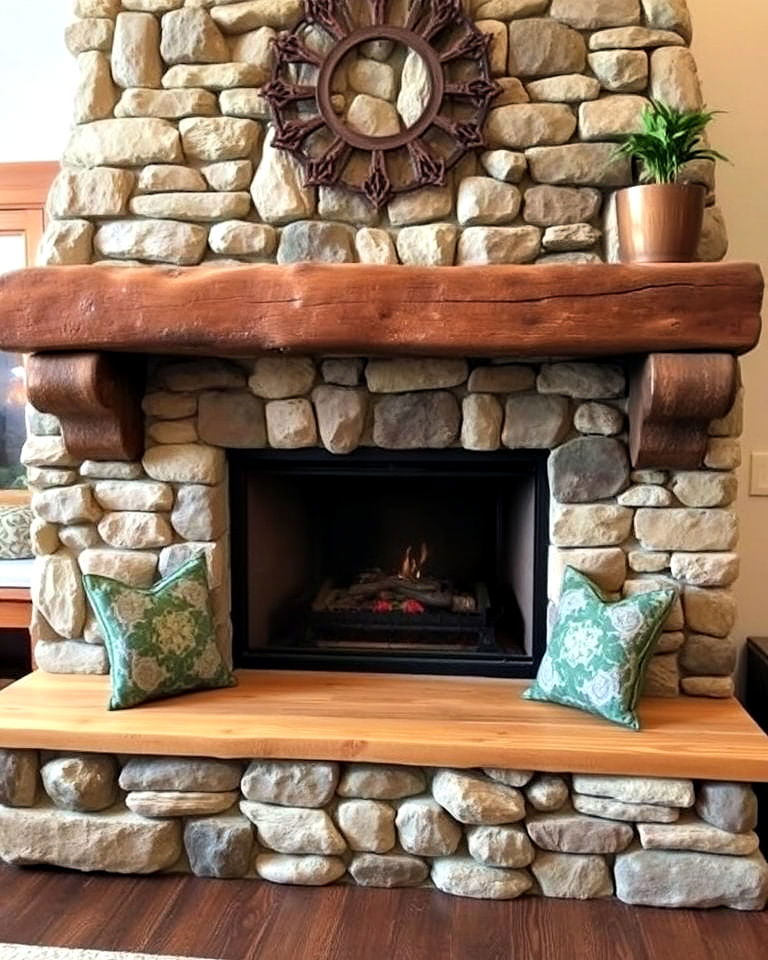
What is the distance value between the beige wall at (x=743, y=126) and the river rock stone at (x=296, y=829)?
156 centimetres

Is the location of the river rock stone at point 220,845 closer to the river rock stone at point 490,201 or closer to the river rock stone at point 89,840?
the river rock stone at point 89,840

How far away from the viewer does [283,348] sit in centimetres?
193

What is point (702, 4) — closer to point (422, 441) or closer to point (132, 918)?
point (422, 441)

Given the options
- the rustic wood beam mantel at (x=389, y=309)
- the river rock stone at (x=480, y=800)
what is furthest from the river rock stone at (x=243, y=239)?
the river rock stone at (x=480, y=800)

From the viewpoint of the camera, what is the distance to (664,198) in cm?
189

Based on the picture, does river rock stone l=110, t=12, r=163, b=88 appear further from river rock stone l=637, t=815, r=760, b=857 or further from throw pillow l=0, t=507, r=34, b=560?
river rock stone l=637, t=815, r=760, b=857

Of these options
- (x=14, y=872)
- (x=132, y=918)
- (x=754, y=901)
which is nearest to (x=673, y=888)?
(x=754, y=901)

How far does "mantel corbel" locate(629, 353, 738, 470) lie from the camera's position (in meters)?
1.87

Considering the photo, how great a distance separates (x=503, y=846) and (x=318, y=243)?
4.93 ft

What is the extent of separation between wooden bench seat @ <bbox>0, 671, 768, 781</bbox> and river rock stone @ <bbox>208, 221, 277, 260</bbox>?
1.15 meters

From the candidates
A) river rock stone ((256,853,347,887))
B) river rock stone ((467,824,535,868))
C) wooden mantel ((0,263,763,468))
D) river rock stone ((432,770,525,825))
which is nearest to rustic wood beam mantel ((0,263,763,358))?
wooden mantel ((0,263,763,468))

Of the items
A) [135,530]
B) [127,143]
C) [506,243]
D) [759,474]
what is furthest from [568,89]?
[135,530]

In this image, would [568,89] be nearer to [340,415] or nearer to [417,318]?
[417,318]

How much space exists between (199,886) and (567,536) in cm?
123
